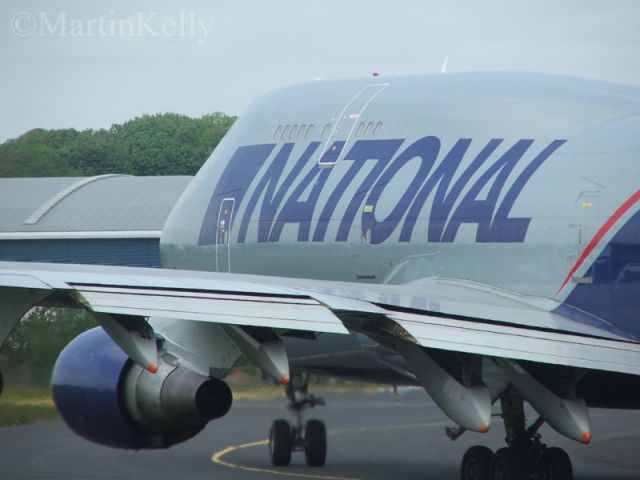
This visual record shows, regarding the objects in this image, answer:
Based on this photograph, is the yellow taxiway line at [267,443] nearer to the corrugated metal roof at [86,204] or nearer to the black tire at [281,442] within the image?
the black tire at [281,442]

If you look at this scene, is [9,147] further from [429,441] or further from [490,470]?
[490,470]

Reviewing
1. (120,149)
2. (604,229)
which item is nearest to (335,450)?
(604,229)

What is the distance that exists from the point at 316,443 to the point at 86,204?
36940mm

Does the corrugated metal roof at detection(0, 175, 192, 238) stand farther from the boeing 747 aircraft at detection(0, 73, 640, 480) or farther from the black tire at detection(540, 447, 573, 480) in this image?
the black tire at detection(540, 447, 573, 480)

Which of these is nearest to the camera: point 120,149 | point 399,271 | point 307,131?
point 399,271

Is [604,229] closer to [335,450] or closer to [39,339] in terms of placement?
[335,450]

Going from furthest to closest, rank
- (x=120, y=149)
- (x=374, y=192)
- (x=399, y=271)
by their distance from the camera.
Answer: (x=120, y=149) < (x=374, y=192) < (x=399, y=271)

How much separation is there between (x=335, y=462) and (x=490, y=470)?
547cm

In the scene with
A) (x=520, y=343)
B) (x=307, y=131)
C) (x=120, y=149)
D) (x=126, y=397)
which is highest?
(x=120, y=149)

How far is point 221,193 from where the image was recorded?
862 inches

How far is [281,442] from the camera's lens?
23.6m

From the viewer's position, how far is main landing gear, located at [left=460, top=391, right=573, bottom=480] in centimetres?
1872

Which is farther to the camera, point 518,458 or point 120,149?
point 120,149

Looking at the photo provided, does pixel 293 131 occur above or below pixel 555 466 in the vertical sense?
above
